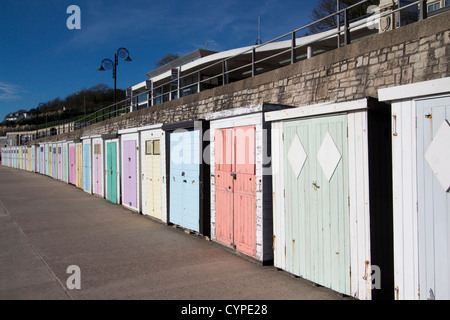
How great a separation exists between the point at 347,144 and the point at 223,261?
Result: 302 centimetres

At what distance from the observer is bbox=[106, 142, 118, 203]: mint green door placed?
13.9 m

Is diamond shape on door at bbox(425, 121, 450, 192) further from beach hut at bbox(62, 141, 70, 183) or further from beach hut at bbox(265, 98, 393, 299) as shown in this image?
beach hut at bbox(62, 141, 70, 183)

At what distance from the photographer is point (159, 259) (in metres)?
6.54

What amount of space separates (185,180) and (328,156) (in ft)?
15.0

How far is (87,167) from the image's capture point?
18000 mm

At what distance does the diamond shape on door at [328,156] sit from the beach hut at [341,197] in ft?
0.04

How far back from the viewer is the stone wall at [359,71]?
17.1 feet

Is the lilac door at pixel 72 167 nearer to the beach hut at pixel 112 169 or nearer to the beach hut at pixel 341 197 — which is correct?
the beach hut at pixel 112 169

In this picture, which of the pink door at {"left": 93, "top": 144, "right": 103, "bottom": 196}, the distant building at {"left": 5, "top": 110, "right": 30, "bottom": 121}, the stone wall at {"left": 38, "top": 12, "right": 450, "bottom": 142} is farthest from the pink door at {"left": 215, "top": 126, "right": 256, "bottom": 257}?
the distant building at {"left": 5, "top": 110, "right": 30, "bottom": 121}

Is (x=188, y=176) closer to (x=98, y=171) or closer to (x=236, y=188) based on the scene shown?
(x=236, y=188)

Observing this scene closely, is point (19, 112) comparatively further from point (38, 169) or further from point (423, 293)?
point (423, 293)

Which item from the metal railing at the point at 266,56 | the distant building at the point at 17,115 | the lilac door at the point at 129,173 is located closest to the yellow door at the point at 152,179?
the lilac door at the point at 129,173

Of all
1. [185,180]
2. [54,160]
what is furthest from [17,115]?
[185,180]
